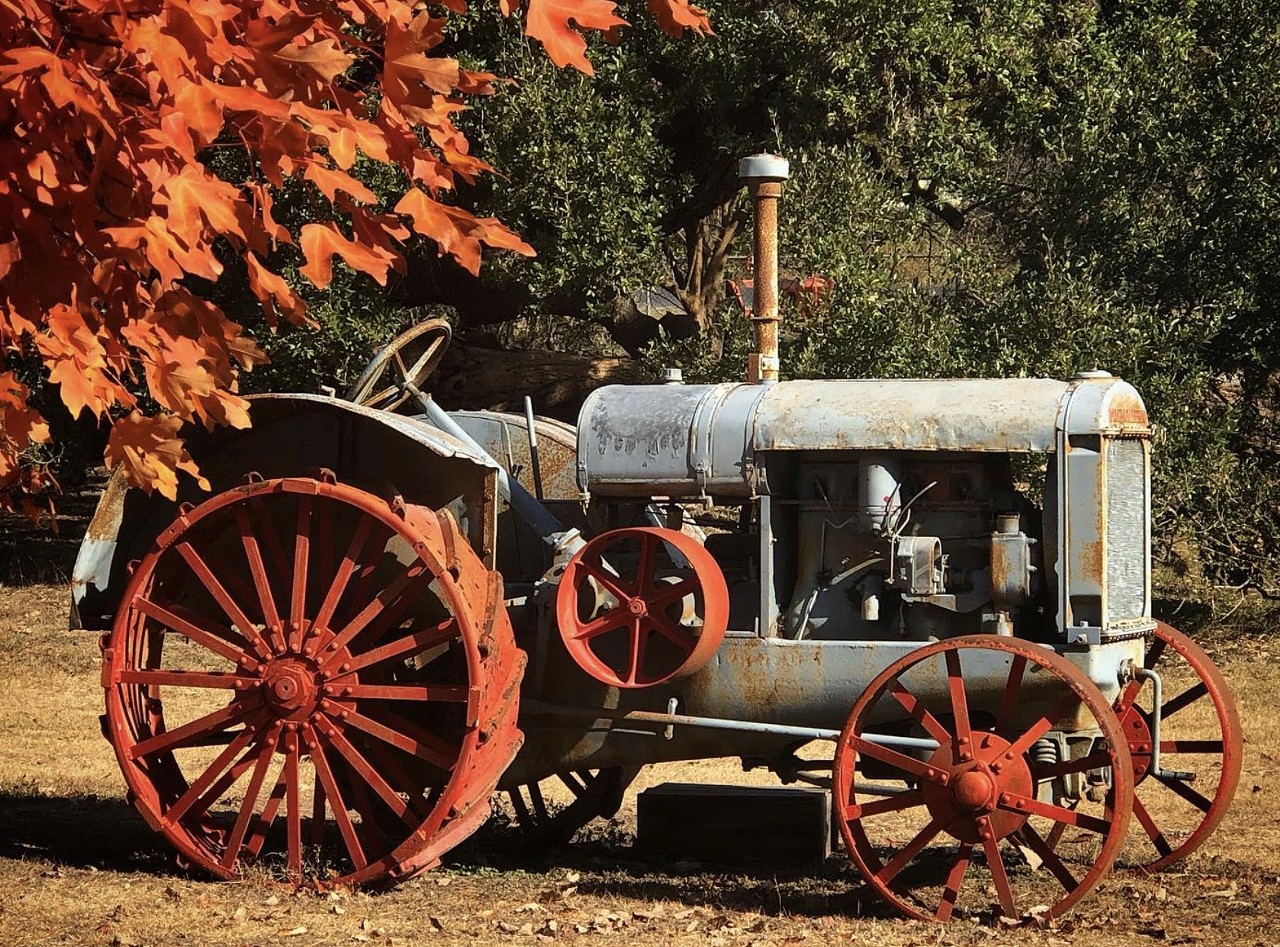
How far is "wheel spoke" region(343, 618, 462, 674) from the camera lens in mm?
6398

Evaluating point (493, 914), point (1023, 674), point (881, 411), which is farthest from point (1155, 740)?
point (493, 914)

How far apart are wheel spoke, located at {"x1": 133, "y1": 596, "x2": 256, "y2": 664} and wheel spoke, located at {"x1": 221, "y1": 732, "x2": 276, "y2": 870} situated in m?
0.33

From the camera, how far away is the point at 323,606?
6477mm

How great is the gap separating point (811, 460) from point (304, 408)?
1.94 metres

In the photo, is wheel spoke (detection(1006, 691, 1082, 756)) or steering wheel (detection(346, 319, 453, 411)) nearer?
wheel spoke (detection(1006, 691, 1082, 756))

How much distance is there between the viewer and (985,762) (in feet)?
19.4

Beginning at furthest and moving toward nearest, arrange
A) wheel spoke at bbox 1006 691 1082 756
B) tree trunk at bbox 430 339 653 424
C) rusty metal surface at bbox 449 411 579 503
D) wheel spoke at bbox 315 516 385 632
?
tree trunk at bbox 430 339 653 424 < rusty metal surface at bbox 449 411 579 503 < wheel spoke at bbox 315 516 385 632 < wheel spoke at bbox 1006 691 1082 756

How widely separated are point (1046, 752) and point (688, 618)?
1334mm

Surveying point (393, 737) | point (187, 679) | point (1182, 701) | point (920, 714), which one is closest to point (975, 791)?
point (920, 714)

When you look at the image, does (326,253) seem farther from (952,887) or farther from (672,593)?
(952,887)

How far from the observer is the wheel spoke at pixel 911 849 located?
233 inches

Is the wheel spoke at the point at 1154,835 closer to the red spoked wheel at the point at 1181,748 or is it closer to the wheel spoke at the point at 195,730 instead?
the red spoked wheel at the point at 1181,748

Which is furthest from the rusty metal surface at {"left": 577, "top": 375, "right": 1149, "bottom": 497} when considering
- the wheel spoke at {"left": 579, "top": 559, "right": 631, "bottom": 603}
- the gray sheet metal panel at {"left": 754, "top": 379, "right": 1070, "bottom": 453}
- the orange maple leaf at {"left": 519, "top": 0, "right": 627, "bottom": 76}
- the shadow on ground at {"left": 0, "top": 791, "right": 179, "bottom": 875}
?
the orange maple leaf at {"left": 519, "top": 0, "right": 627, "bottom": 76}

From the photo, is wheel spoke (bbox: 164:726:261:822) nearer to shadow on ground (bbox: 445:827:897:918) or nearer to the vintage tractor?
the vintage tractor
